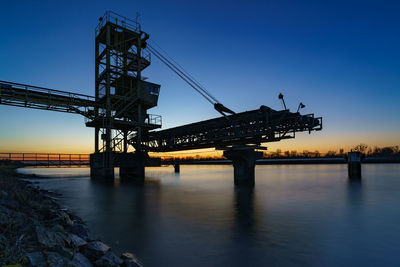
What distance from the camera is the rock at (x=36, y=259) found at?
145 inches

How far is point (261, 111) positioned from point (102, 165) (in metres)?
25.0

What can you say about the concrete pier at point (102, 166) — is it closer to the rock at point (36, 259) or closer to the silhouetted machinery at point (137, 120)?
the silhouetted machinery at point (137, 120)

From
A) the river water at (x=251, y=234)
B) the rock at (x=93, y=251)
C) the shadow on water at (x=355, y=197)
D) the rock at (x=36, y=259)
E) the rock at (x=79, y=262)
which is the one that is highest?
the rock at (x=36, y=259)

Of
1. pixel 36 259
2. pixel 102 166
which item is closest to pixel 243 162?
pixel 102 166

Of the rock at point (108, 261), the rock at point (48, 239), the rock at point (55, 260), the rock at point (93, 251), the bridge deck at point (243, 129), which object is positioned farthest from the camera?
the bridge deck at point (243, 129)

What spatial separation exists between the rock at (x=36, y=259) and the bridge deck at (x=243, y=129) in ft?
69.5

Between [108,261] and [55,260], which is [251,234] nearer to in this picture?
[108,261]

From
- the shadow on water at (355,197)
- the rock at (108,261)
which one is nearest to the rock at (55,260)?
the rock at (108,261)

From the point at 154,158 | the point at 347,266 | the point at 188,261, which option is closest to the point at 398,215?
the point at 347,266

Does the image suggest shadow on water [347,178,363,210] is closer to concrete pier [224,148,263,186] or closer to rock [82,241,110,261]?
concrete pier [224,148,263,186]

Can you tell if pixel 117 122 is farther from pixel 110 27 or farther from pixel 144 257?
pixel 144 257

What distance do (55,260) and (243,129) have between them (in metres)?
22.9

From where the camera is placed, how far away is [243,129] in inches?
1001

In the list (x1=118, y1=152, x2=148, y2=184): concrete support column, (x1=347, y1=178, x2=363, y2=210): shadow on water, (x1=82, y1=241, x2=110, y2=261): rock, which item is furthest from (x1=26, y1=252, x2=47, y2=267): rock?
(x1=118, y1=152, x2=148, y2=184): concrete support column
